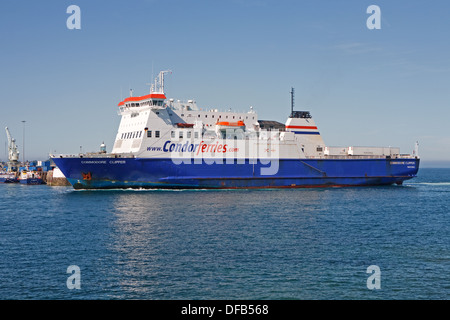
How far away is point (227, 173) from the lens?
46.2m

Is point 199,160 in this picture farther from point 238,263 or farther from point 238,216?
point 238,263

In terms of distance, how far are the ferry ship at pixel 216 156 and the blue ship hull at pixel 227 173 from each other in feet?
0.30

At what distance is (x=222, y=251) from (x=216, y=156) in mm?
26789

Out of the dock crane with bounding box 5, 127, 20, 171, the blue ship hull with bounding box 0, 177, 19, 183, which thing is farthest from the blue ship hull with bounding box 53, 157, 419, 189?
the dock crane with bounding box 5, 127, 20, 171

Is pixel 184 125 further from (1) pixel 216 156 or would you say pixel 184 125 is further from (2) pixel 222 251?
(2) pixel 222 251

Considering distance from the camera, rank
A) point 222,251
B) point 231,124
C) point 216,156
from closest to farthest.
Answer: point 222,251 → point 216,156 → point 231,124

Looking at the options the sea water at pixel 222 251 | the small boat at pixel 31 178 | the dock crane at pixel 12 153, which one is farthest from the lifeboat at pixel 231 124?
the dock crane at pixel 12 153

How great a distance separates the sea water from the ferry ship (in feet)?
23.9

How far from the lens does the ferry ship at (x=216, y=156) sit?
140 ft

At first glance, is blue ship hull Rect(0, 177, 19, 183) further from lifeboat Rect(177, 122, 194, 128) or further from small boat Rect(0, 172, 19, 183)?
lifeboat Rect(177, 122, 194, 128)

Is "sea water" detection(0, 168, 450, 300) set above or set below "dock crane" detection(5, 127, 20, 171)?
below

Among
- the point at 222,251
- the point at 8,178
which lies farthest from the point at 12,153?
the point at 222,251

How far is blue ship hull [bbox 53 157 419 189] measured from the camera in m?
42.2
